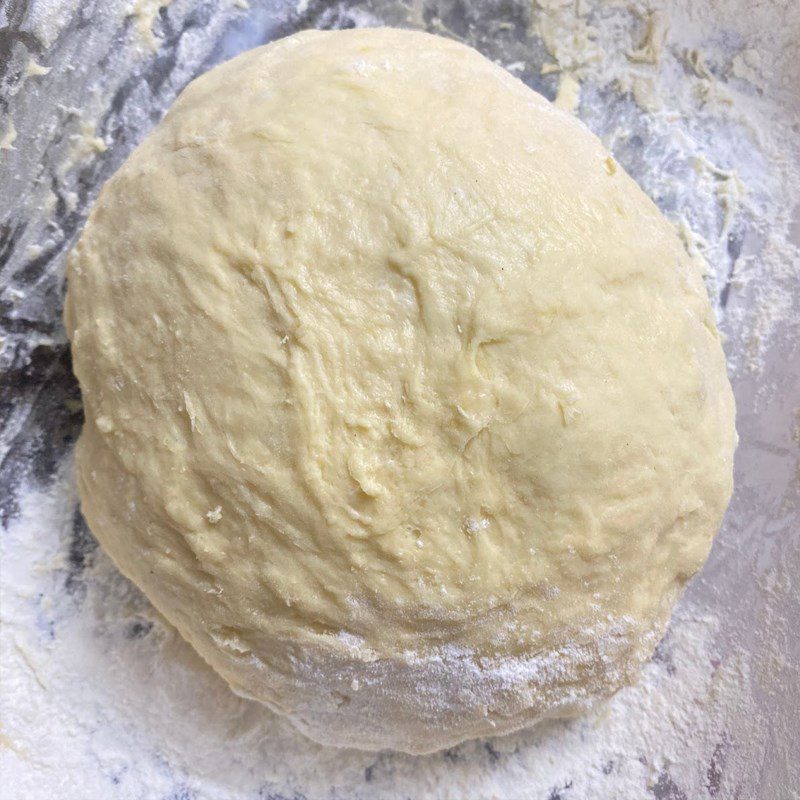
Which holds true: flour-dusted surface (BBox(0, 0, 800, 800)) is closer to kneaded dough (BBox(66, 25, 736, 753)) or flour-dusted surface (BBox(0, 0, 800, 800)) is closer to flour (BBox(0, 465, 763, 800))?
flour (BBox(0, 465, 763, 800))

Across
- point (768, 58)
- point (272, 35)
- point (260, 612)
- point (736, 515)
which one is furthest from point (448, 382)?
point (768, 58)

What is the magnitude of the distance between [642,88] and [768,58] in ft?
0.80

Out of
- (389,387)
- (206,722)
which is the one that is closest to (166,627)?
(206,722)

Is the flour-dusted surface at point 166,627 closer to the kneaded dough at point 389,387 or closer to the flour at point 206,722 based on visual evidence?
the flour at point 206,722

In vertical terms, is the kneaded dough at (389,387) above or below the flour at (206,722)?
above

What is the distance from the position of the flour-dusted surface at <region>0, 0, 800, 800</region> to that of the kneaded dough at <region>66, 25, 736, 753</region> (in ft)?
1.02

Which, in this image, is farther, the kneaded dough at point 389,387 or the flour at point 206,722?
the flour at point 206,722

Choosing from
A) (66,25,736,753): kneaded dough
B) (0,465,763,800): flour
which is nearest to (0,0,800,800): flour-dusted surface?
(0,465,763,800): flour

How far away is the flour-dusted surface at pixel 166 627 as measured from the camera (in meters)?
1.23

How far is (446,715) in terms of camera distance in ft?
3.45

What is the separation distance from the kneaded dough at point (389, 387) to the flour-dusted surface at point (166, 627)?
31cm

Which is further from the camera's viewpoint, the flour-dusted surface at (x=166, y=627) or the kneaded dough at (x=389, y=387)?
the flour-dusted surface at (x=166, y=627)

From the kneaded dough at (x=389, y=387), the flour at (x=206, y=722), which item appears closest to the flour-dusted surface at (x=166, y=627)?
the flour at (x=206, y=722)

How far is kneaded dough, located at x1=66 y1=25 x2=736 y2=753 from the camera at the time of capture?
0.92 m
